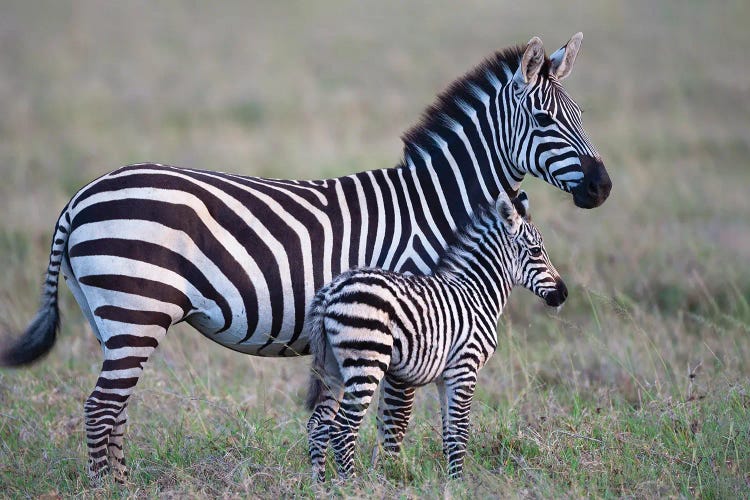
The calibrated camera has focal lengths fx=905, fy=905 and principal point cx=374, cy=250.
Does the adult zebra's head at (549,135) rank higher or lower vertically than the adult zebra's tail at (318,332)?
higher

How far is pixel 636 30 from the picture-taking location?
97.8 ft

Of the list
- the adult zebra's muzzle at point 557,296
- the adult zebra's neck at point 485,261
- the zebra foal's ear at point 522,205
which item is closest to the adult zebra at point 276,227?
the adult zebra's neck at point 485,261

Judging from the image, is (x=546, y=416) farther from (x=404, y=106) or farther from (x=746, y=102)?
(x=746, y=102)

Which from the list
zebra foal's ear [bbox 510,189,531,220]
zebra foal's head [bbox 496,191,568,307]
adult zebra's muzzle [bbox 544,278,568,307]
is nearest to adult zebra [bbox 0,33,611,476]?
zebra foal's ear [bbox 510,189,531,220]

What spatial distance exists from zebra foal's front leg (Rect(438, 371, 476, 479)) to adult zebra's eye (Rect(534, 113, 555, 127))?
1915mm

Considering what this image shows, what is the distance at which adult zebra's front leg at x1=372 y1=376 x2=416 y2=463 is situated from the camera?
6184 millimetres

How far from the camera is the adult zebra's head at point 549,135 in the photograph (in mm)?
6336

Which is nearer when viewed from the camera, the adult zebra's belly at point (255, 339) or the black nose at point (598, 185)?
the adult zebra's belly at point (255, 339)

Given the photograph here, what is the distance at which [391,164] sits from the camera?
16.2 m

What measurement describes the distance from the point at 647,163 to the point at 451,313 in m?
12.1

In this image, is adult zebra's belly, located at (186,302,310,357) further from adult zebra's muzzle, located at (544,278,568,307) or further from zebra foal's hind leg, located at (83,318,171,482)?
adult zebra's muzzle, located at (544,278,568,307)

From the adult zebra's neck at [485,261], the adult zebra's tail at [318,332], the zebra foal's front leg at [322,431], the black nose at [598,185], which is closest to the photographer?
the adult zebra's tail at [318,332]

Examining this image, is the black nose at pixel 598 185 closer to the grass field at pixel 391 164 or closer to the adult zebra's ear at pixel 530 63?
the adult zebra's ear at pixel 530 63

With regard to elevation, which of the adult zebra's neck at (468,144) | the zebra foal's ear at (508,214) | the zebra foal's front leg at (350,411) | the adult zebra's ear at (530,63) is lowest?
the zebra foal's front leg at (350,411)
